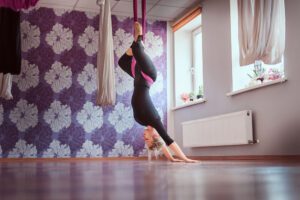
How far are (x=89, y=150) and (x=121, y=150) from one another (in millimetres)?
461

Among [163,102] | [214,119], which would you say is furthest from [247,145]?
[163,102]

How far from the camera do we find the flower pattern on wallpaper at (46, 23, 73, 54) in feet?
18.4

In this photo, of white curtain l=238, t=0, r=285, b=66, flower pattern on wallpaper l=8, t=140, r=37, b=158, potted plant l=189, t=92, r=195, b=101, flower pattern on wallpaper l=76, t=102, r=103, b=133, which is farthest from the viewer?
potted plant l=189, t=92, r=195, b=101

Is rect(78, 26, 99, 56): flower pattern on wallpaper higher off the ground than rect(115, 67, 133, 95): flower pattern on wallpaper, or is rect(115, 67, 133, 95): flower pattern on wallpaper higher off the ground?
rect(78, 26, 99, 56): flower pattern on wallpaper

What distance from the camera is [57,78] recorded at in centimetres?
555

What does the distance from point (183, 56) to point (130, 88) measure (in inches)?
38.1

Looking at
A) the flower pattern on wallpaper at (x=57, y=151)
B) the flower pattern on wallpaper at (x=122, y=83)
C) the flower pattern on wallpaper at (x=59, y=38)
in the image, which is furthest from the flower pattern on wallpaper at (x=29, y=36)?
the flower pattern on wallpaper at (x=57, y=151)

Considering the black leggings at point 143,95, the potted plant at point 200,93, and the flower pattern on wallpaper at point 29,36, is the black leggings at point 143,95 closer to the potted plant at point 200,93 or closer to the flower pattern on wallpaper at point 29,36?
the potted plant at point 200,93

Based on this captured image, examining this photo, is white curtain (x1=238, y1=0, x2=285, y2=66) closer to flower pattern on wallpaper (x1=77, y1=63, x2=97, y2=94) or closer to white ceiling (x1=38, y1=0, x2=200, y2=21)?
white ceiling (x1=38, y1=0, x2=200, y2=21)

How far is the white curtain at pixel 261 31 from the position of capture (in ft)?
12.8

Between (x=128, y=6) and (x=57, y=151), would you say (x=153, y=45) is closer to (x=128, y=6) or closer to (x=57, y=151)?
(x=128, y=6)

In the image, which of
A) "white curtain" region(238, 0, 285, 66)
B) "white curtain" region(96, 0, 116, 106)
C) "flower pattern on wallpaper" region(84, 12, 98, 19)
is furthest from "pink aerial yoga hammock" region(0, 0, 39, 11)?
"flower pattern on wallpaper" region(84, 12, 98, 19)

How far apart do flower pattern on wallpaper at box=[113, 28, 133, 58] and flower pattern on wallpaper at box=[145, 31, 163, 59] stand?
0.31 m

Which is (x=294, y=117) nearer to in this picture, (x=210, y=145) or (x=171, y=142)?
(x=171, y=142)
